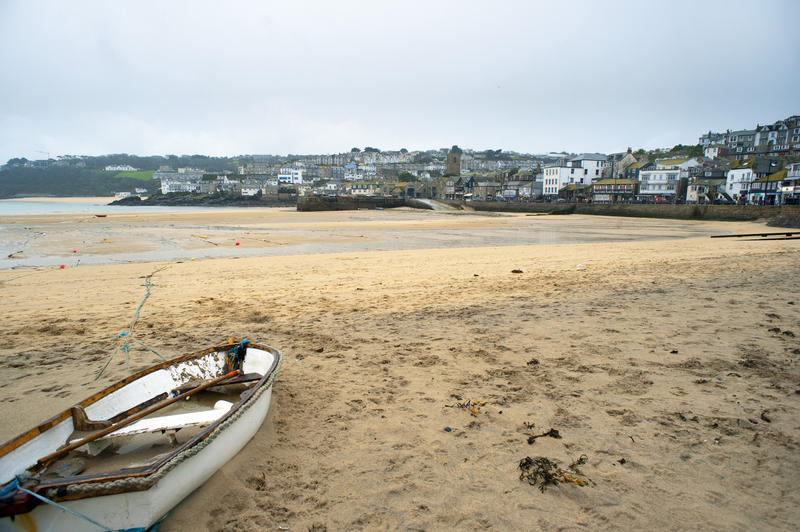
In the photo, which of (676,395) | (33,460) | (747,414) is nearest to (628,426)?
(676,395)

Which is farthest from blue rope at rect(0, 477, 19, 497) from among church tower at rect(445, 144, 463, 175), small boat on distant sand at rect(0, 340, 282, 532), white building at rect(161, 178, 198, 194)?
white building at rect(161, 178, 198, 194)

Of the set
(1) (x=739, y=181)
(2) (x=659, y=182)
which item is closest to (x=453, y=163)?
(2) (x=659, y=182)

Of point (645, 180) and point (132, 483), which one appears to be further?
point (645, 180)

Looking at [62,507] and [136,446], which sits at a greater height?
[62,507]

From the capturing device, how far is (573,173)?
285 feet

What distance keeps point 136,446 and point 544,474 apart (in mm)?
3201

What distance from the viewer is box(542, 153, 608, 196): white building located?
8606cm

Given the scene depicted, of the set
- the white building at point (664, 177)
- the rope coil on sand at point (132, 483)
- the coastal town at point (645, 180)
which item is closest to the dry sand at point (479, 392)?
the rope coil on sand at point (132, 483)

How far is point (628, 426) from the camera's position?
12.2 ft

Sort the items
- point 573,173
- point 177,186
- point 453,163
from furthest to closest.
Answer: point 177,186, point 453,163, point 573,173

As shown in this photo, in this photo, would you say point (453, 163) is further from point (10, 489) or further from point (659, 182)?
point (10, 489)

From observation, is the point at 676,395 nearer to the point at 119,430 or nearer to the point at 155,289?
the point at 119,430

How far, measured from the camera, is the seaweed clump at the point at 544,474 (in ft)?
10.00

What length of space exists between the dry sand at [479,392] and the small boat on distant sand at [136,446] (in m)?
0.36
